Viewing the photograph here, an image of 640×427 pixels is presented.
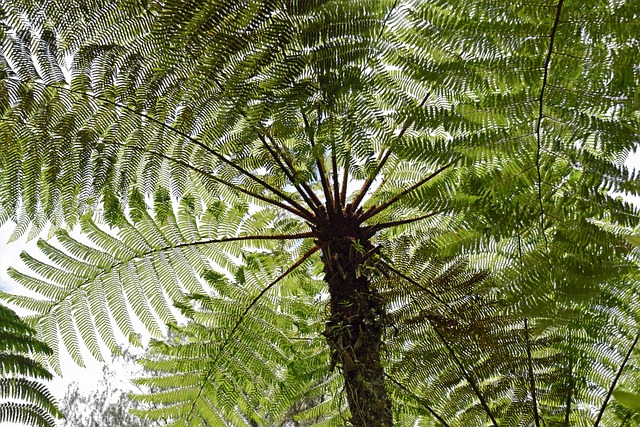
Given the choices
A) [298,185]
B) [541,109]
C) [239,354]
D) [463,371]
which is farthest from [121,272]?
[541,109]

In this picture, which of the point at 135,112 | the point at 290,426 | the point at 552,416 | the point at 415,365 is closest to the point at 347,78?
the point at 135,112

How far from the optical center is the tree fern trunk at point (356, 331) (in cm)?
158

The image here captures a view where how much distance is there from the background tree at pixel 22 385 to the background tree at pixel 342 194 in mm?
638

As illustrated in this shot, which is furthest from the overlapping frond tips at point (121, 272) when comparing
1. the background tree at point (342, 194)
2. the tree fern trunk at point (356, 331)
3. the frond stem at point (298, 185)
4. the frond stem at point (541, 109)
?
the frond stem at point (541, 109)

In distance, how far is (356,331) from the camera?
171 cm

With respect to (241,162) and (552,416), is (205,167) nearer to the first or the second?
(241,162)

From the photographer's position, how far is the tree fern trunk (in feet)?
5.19

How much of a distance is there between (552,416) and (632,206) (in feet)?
2.87

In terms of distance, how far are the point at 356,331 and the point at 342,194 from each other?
556 millimetres

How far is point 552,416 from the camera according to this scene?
76.4 inches

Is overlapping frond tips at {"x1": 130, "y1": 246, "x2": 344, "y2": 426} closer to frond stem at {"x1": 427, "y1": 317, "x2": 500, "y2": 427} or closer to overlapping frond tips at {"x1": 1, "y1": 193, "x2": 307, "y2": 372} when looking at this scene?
overlapping frond tips at {"x1": 1, "y1": 193, "x2": 307, "y2": 372}

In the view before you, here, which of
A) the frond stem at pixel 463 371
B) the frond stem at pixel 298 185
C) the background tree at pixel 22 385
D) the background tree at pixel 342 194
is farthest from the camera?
the frond stem at pixel 298 185

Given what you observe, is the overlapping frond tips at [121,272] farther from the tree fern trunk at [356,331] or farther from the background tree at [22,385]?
the background tree at [22,385]

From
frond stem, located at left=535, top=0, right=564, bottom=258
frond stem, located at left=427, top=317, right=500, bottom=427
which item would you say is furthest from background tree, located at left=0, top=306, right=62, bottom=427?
frond stem, located at left=535, top=0, right=564, bottom=258
